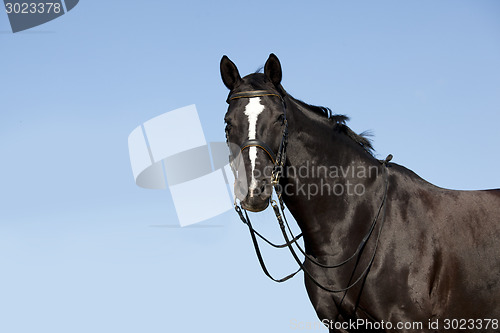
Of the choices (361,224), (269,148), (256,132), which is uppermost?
(256,132)

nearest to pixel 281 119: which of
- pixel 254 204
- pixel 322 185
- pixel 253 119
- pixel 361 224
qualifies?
pixel 253 119

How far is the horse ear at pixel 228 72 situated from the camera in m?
5.23

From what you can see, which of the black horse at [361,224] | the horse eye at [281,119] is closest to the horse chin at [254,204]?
the black horse at [361,224]

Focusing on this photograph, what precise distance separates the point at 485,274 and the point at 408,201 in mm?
1094

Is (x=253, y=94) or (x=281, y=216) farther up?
(x=253, y=94)

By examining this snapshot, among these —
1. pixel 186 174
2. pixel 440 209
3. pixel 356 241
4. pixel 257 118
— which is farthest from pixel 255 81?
pixel 186 174

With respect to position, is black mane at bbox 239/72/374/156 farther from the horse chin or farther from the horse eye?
the horse chin

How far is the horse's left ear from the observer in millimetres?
5070

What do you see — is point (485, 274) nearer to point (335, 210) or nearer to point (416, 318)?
point (416, 318)

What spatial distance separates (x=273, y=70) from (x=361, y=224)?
1.88 metres

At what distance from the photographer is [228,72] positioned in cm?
527

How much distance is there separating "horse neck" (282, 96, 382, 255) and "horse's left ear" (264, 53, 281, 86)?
0.30 meters

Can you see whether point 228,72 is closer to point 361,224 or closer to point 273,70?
point 273,70

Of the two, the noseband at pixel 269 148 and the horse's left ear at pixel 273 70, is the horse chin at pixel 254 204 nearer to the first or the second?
the noseband at pixel 269 148
